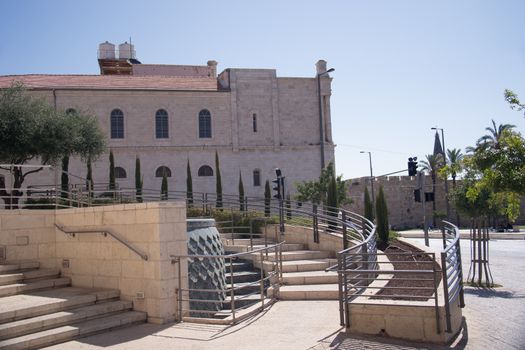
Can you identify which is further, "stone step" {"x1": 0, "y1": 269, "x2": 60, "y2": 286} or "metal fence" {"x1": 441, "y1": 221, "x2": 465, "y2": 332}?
"stone step" {"x1": 0, "y1": 269, "x2": 60, "y2": 286}

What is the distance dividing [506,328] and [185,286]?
5.72 m

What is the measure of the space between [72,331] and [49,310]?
32.7 inches

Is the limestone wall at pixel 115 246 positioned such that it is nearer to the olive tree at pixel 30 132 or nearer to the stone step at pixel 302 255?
the stone step at pixel 302 255

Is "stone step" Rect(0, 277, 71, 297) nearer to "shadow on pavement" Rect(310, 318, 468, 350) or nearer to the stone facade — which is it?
"shadow on pavement" Rect(310, 318, 468, 350)

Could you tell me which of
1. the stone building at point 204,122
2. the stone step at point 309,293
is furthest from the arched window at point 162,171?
the stone step at point 309,293

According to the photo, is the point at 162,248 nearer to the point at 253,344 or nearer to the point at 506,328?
the point at 253,344

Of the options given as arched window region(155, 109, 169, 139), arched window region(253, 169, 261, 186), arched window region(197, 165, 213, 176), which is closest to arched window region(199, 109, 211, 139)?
arched window region(197, 165, 213, 176)

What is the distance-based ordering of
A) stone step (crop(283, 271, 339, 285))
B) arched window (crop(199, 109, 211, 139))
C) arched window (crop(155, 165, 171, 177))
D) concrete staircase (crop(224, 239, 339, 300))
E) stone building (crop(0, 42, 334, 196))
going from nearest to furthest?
concrete staircase (crop(224, 239, 339, 300))
stone step (crop(283, 271, 339, 285))
stone building (crop(0, 42, 334, 196))
arched window (crop(155, 165, 171, 177))
arched window (crop(199, 109, 211, 139))

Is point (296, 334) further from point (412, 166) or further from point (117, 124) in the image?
point (117, 124)

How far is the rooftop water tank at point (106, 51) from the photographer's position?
172 ft

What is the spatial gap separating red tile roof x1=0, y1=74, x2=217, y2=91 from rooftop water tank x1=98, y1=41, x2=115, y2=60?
13512mm

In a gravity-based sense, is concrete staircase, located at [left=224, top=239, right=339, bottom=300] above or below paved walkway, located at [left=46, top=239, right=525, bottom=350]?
above

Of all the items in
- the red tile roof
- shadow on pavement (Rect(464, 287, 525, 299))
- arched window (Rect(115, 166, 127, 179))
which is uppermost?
the red tile roof

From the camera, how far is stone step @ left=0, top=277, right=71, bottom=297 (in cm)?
940
